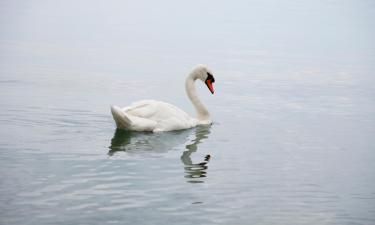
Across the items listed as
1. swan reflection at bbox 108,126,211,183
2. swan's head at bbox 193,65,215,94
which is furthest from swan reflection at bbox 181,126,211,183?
swan's head at bbox 193,65,215,94

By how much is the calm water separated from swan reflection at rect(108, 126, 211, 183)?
0.03 metres

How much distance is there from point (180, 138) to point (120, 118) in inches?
53.5

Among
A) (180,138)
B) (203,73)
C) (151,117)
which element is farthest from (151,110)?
(203,73)

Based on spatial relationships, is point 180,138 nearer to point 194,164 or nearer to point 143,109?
point 143,109

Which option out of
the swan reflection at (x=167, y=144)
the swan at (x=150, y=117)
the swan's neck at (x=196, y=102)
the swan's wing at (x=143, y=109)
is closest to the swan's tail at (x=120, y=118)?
the swan at (x=150, y=117)

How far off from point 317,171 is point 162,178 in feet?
9.01

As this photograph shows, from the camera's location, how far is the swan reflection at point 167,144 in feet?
34.9

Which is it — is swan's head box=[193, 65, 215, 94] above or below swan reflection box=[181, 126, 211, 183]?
above

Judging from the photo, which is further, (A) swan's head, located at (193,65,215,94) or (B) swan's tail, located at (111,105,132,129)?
(A) swan's head, located at (193,65,215,94)

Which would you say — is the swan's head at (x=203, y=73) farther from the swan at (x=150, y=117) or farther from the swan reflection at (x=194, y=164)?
the swan reflection at (x=194, y=164)

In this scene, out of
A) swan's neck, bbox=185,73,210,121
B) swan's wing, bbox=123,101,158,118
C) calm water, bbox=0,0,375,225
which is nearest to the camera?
calm water, bbox=0,0,375,225

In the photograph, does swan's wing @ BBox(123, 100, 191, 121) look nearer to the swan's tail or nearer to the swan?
the swan

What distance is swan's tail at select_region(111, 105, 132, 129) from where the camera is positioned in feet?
39.2

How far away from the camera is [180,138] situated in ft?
42.5
